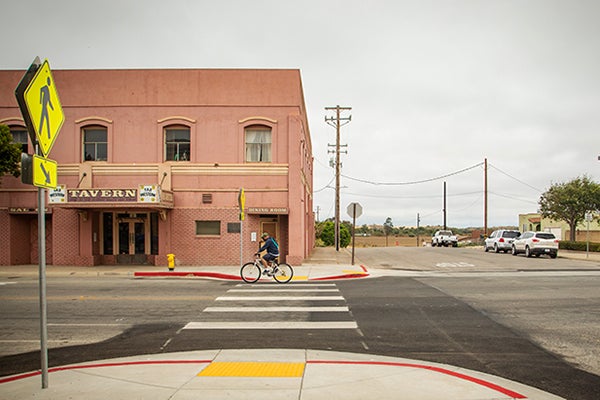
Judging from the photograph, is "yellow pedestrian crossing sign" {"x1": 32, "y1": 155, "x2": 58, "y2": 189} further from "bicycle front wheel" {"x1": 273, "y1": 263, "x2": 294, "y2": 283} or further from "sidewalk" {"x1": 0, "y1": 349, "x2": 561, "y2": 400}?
"bicycle front wheel" {"x1": 273, "y1": 263, "x2": 294, "y2": 283}

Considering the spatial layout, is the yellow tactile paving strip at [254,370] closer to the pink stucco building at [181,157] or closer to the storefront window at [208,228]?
the pink stucco building at [181,157]

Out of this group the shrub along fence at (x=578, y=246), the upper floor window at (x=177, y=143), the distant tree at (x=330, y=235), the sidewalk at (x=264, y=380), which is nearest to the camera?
the sidewalk at (x=264, y=380)

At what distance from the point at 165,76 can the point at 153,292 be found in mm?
12406

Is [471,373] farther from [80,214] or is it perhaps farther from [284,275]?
[80,214]

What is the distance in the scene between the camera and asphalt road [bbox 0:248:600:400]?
785 cm

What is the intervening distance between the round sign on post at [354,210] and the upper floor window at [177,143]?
804 centimetres

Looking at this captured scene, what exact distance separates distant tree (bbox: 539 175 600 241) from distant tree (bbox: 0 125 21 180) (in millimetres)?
41094

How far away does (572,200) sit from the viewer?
4319 cm

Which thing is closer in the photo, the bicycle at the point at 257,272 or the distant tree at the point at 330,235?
the bicycle at the point at 257,272

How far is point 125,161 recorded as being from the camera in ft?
78.6

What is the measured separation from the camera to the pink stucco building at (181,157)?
23.7 m

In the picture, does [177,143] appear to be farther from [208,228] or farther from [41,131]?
[41,131]

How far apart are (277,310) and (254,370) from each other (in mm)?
4985

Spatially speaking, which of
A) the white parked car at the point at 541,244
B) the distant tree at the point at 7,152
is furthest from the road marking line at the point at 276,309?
the white parked car at the point at 541,244
